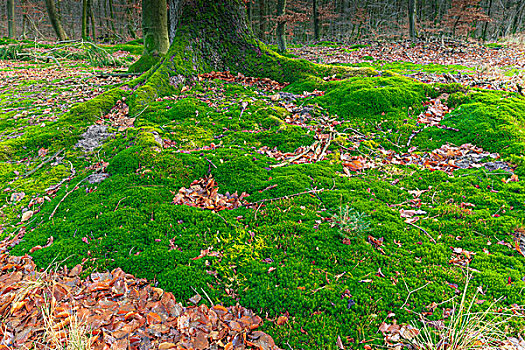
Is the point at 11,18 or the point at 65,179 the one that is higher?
the point at 11,18

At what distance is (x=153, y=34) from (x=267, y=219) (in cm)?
839

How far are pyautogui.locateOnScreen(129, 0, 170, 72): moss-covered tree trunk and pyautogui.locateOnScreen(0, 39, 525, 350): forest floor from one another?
3.90 metres

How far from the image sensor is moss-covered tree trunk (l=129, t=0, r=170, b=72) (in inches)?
349

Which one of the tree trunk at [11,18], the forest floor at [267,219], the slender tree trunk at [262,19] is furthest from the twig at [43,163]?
the tree trunk at [11,18]

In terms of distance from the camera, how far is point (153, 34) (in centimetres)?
901

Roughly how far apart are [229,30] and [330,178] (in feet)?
15.3

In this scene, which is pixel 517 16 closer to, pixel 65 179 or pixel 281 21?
pixel 281 21

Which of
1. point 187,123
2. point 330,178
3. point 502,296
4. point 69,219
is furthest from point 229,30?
point 502,296

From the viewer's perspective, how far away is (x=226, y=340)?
221cm

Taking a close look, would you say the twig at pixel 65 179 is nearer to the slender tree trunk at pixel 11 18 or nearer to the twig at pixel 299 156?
the twig at pixel 299 156

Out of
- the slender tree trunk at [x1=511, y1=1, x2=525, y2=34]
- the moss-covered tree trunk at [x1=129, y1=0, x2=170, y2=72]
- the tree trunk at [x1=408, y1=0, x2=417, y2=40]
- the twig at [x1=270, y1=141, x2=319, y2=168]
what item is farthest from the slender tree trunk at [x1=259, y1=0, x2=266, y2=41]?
the slender tree trunk at [x1=511, y1=1, x2=525, y2=34]

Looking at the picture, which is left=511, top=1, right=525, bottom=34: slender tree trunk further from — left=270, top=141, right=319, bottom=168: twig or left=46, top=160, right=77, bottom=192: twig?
left=46, top=160, right=77, bottom=192: twig

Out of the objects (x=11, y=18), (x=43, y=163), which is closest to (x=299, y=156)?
(x=43, y=163)

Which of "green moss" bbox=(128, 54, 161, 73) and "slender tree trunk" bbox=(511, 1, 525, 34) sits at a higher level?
"slender tree trunk" bbox=(511, 1, 525, 34)
